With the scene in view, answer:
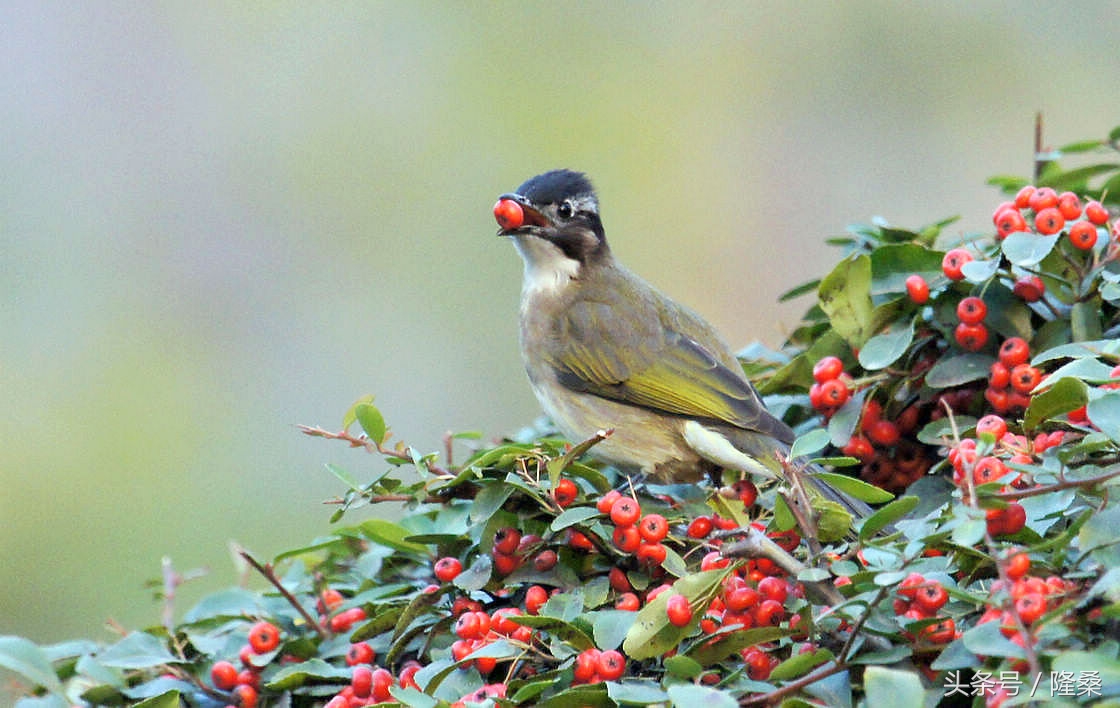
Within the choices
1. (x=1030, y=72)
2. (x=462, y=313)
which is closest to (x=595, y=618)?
(x=462, y=313)

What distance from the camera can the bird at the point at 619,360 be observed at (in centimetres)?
371

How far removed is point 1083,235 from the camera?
8.36 feet

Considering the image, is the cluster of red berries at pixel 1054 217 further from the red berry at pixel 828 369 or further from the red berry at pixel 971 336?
the red berry at pixel 828 369

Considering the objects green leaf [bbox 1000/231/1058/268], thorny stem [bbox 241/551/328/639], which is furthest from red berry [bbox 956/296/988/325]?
thorny stem [bbox 241/551/328/639]

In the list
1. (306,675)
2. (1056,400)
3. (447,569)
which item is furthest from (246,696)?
(1056,400)

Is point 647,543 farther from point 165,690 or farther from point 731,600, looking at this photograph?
point 165,690

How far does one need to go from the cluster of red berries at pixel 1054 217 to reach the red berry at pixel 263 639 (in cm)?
171

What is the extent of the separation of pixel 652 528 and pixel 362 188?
21.6ft

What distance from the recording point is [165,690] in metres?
2.56

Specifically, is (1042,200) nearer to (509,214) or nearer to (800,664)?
(800,664)

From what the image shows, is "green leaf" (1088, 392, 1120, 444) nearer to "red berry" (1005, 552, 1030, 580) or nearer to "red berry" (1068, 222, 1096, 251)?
"red berry" (1005, 552, 1030, 580)

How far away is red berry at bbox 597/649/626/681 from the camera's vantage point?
1.99 meters

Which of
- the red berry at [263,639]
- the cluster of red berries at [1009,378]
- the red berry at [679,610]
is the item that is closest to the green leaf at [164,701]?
the red berry at [263,639]

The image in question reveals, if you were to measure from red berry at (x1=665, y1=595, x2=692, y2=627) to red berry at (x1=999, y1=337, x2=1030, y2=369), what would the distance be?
997mm
